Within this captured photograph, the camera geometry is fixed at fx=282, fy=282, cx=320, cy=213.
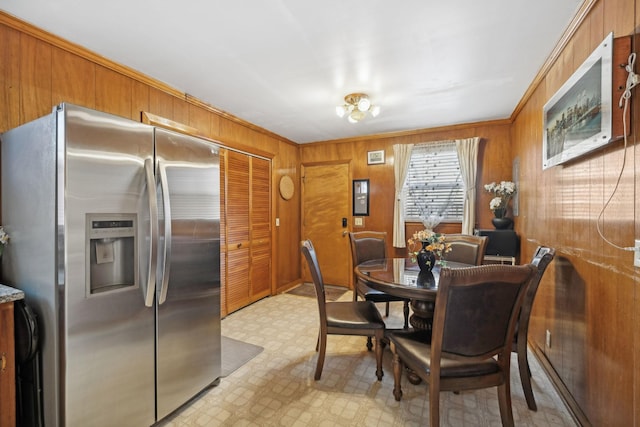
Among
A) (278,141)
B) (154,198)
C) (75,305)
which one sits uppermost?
(278,141)

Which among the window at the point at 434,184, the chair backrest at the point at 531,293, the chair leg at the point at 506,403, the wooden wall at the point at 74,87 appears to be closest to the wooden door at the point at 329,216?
the window at the point at 434,184

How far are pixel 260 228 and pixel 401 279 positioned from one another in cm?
247

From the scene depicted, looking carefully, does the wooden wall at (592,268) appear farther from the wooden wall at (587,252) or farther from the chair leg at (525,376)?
the chair leg at (525,376)

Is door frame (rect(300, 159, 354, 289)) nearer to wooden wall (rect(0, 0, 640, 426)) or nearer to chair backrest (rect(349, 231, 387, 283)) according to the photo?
chair backrest (rect(349, 231, 387, 283))

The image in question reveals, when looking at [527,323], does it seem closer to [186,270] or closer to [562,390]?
[562,390]

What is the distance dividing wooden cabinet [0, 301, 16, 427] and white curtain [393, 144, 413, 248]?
386cm

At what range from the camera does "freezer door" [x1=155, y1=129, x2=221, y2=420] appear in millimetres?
1668

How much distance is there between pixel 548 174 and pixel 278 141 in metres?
3.41

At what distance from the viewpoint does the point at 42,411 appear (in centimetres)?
137

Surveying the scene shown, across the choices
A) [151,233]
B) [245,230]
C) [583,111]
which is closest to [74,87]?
[151,233]

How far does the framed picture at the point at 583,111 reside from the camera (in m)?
1.36

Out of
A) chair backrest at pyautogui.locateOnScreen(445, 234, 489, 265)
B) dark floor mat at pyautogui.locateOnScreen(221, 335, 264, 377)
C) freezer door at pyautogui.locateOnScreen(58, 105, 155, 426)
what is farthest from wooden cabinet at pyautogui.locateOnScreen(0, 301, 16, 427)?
chair backrest at pyautogui.locateOnScreen(445, 234, 489, 265)

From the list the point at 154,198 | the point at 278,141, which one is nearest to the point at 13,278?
the point at 154,198

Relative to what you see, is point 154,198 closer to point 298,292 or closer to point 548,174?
point 548,174
